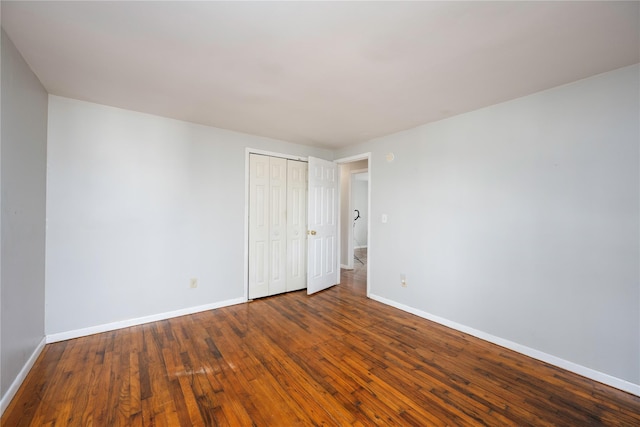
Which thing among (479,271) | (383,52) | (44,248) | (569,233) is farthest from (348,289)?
(44,248)

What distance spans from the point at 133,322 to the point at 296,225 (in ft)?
7.67

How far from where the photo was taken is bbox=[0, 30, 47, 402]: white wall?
1.59 m

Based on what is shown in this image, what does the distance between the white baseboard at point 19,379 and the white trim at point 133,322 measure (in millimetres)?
146

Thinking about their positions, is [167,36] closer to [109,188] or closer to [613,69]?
[109,188]

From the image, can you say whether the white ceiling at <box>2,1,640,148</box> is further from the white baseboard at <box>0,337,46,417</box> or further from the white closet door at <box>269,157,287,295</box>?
the white baseboard at <box>0,337,46,417</box>

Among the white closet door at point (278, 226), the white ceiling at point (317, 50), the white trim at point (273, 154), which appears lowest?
the white closet door at point (278, 226)

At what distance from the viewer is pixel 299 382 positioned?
185 cm

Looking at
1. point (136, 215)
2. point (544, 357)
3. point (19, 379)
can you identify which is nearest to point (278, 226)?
point (136, 215)

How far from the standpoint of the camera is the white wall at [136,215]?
241cm

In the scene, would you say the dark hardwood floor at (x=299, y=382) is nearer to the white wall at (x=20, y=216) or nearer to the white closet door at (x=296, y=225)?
the white wall at (x=20, y=216)

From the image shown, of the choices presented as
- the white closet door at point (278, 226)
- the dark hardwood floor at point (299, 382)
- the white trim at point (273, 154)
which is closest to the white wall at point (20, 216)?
the dark hardwood floor at point (299, 382)

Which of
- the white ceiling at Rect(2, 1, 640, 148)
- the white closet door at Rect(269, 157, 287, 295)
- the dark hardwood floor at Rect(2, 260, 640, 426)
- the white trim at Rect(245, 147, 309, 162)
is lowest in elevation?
the dark hardwood floor at Rect(2, 260, 640, 426)

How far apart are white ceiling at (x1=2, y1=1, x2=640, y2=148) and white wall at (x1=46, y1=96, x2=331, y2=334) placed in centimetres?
44

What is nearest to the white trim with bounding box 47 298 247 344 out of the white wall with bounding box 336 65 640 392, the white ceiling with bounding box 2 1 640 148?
the white ceiling with bounding box 2 1 640 148
